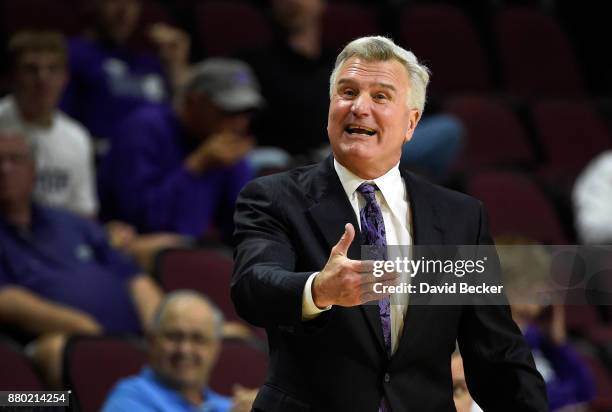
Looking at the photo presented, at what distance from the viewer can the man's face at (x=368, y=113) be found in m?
1.95

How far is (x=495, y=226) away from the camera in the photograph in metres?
5.25

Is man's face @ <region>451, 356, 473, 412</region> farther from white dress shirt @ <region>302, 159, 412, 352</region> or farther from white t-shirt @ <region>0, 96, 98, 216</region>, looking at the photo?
white t-shirt @ <region>0, 96, 98, 216</region>

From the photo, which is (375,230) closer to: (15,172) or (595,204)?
(15,172)

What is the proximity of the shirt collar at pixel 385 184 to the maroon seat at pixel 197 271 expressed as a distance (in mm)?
2178

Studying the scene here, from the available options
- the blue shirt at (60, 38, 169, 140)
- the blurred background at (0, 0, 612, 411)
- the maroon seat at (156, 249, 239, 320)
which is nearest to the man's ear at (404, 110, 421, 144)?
the blurred background at (0, 0, 612, 411)

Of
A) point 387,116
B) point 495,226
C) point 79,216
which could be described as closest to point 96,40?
point 79,216

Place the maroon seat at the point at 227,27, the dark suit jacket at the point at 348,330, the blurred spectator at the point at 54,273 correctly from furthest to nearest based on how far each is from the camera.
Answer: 1. the maroon seat at the point at 227,27
2. the blurred spectator at the point at 54,273
3. the dark suit jacket at the point at 348,330

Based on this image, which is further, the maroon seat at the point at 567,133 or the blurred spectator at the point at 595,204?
the maroon seat at the point at 567,133

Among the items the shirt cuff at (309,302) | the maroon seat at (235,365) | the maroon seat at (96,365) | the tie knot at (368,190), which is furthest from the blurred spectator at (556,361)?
the shirt cuff at (309,302)

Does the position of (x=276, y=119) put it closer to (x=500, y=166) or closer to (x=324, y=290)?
(x=500, y=166)

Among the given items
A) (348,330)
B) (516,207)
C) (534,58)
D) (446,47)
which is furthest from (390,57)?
(534,58)

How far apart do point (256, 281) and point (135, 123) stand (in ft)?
8.74

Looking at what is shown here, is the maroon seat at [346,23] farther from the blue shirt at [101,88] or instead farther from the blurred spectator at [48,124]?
the blurred spectator at [48,124]

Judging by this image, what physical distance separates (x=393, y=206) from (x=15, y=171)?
7.08ft
